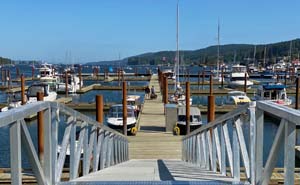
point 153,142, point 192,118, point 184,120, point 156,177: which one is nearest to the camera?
point 156,177

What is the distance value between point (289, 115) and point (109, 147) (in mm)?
7348

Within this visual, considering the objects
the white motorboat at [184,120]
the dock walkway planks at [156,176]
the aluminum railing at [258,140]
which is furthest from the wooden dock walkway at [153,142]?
the aluminum railing at [258,140]

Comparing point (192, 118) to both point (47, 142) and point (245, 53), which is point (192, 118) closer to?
point (47, 142)

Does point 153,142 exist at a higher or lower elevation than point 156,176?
lower

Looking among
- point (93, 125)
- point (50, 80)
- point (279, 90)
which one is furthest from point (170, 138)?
point (50, 80)

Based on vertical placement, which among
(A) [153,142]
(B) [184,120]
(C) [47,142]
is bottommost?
(A) [153,142]

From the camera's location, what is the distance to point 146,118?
88.0ft

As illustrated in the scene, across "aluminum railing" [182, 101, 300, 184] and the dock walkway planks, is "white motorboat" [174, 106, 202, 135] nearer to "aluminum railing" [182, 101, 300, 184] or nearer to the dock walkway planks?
the dock walkway planks

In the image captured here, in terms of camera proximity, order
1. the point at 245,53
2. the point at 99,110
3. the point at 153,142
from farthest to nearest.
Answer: the point at 245,53 < the point at 99,110 < the point at 153,142

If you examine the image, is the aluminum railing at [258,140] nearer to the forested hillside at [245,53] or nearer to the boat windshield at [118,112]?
the boat windshield at [118,112]

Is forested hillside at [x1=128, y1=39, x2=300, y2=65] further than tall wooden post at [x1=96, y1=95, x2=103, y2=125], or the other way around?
forested hillside at [x1=128, y1=39, x2=300, y2=65]

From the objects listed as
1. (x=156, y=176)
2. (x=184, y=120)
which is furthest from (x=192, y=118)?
(x=156, y=176)

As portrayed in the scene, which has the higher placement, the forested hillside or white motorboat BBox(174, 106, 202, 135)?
the forested hillside

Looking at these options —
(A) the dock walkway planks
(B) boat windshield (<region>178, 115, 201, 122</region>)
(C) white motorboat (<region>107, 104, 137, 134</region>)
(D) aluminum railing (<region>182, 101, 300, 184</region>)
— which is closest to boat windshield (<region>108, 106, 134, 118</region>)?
(C) white motorboat (<region>107, 104, 137, 134</region>)
